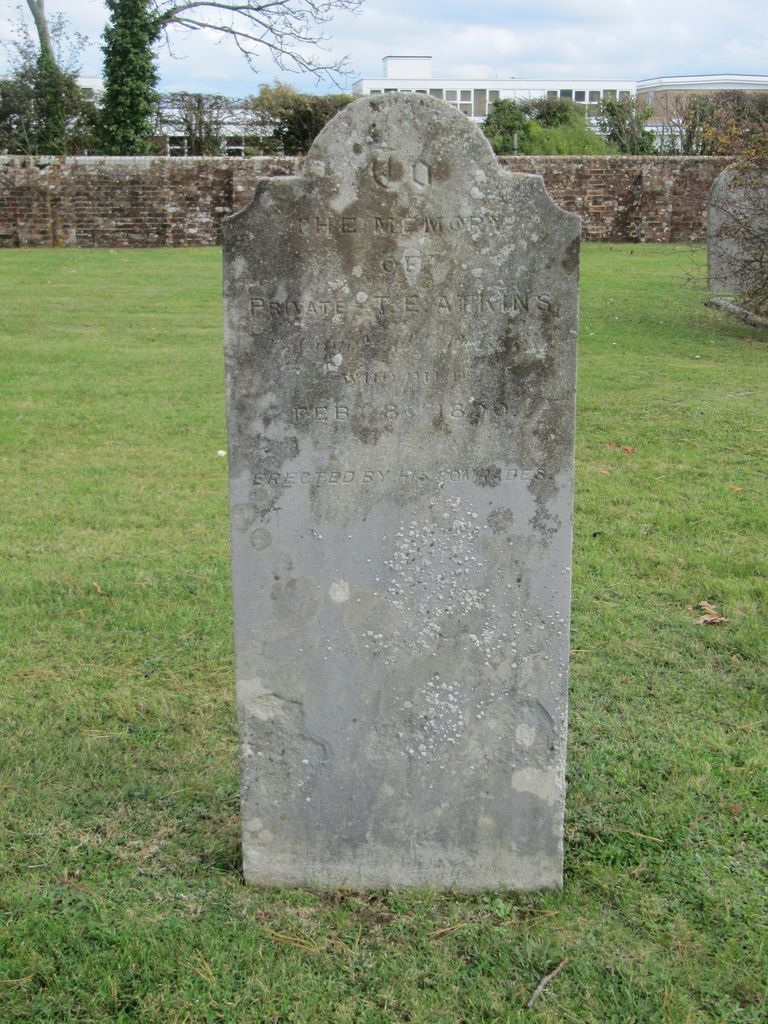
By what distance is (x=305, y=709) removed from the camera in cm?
311

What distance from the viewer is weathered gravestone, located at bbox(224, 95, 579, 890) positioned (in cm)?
284

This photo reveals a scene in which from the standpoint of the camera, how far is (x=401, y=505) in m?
3.01

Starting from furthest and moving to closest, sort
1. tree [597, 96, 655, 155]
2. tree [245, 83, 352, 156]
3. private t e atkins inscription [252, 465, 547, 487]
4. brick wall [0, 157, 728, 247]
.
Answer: tree [597, 96, 655, 155], tree [245, 83, 352, 156], brick wall [0, 157, 728, 247], private t e atkins inscription [252, 465, 547, 487]

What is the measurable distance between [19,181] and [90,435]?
14714 mm

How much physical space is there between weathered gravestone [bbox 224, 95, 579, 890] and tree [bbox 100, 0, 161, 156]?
2534cm

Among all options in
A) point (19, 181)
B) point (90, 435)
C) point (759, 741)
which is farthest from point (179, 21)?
point (759, 741)

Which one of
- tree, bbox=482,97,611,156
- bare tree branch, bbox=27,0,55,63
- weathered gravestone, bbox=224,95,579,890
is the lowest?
weathered gravestone, bbox=224,95,579,890

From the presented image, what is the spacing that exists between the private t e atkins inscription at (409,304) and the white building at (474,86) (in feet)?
219

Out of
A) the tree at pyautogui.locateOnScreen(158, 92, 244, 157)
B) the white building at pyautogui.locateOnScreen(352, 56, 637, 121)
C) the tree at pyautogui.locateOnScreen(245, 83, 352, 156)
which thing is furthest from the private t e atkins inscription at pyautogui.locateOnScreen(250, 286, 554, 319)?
the white building at pyautogui.locateOnScreen(352, 56, 637, 121)

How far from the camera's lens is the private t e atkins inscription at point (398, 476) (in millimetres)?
2971

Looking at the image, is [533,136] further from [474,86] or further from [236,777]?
[474,86]

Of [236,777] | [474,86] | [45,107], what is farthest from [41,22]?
[474,86]

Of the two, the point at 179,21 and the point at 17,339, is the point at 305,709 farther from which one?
the point at 179,21

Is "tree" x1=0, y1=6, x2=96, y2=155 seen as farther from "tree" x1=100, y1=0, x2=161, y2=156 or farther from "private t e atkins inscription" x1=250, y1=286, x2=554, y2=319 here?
"private t e atkins inscription" x1=250, y1=286, x2=554, y2=319
